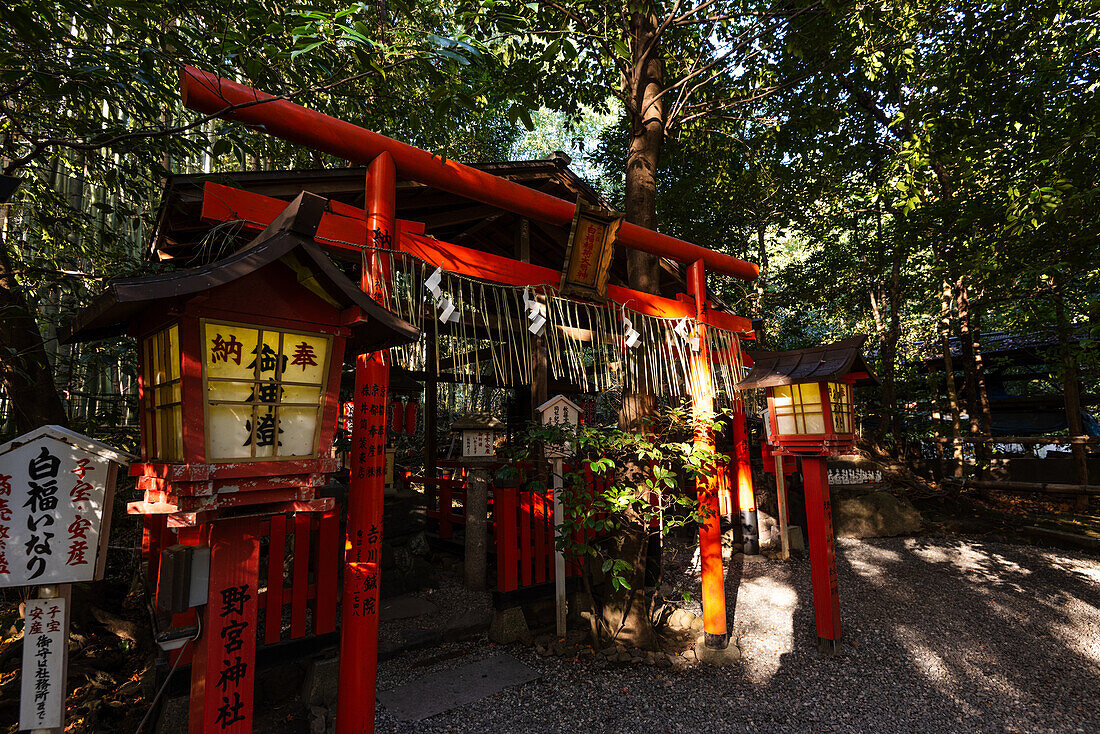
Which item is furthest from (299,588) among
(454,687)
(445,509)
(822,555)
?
(822,555)

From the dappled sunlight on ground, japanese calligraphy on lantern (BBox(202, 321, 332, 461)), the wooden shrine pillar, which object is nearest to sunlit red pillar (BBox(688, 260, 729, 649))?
the dappled sunlight on ground

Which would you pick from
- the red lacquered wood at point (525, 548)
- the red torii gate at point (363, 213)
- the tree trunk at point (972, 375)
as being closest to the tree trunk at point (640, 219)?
the red lacquered wood at point (525, 548)

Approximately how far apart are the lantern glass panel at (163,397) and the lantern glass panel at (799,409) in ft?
16.0

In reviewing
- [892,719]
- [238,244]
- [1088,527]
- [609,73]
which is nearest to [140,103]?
[238,244]

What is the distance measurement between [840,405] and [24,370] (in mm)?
7145

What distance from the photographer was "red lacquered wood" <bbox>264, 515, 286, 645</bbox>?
3830 mm

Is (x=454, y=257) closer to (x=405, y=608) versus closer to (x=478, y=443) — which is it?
(x=478, y=443)

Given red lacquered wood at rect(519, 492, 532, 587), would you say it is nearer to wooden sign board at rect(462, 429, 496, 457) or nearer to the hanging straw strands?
wooden sign board at rect(462, 429, 496, 457)

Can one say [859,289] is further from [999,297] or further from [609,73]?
[609,73]

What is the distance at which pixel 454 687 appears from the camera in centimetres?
424

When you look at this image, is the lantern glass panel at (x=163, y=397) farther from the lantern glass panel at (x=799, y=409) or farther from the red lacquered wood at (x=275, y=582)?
the lantern glass panel at (x=799, y=409)

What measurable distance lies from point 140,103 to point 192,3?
1078mm

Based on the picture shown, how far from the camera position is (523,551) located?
527cm

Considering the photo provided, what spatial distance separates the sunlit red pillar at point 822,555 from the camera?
4.76 metres
